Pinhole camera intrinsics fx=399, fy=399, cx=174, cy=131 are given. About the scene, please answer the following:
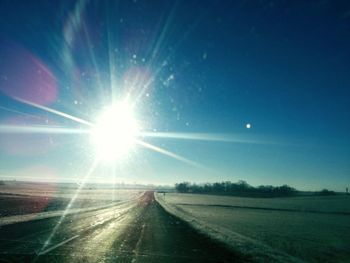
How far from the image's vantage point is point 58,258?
408 inches

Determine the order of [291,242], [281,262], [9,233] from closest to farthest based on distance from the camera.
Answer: [281,262]
[9,233]
[291,242]

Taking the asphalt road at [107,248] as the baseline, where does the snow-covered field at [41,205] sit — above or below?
above

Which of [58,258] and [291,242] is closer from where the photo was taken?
[58,258]

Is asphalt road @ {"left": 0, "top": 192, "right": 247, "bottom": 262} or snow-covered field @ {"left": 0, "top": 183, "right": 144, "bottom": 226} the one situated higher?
snow-covered field @ {"left": 0, "top": 183, "right": 144, "bottom": 226}

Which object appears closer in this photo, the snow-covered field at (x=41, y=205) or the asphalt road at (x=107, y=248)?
the asphalt road at (x=107, y=248)

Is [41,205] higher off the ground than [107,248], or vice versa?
[41,205]

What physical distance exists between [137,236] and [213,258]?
5.51 m

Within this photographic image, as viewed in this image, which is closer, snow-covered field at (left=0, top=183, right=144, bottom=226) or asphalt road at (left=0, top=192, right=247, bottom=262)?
asphalt road at (left=0, top=192, right=247, bottom=262)

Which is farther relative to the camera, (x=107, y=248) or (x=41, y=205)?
(x=41, y=205)

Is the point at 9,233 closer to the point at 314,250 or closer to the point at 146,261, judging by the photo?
the point at 146,261

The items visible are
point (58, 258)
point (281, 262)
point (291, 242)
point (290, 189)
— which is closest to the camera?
point (58, 258)

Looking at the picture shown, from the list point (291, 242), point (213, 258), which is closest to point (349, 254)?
point (291, 242)

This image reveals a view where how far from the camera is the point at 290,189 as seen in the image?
7274 inches

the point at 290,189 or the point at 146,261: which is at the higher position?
the point at 290,189
